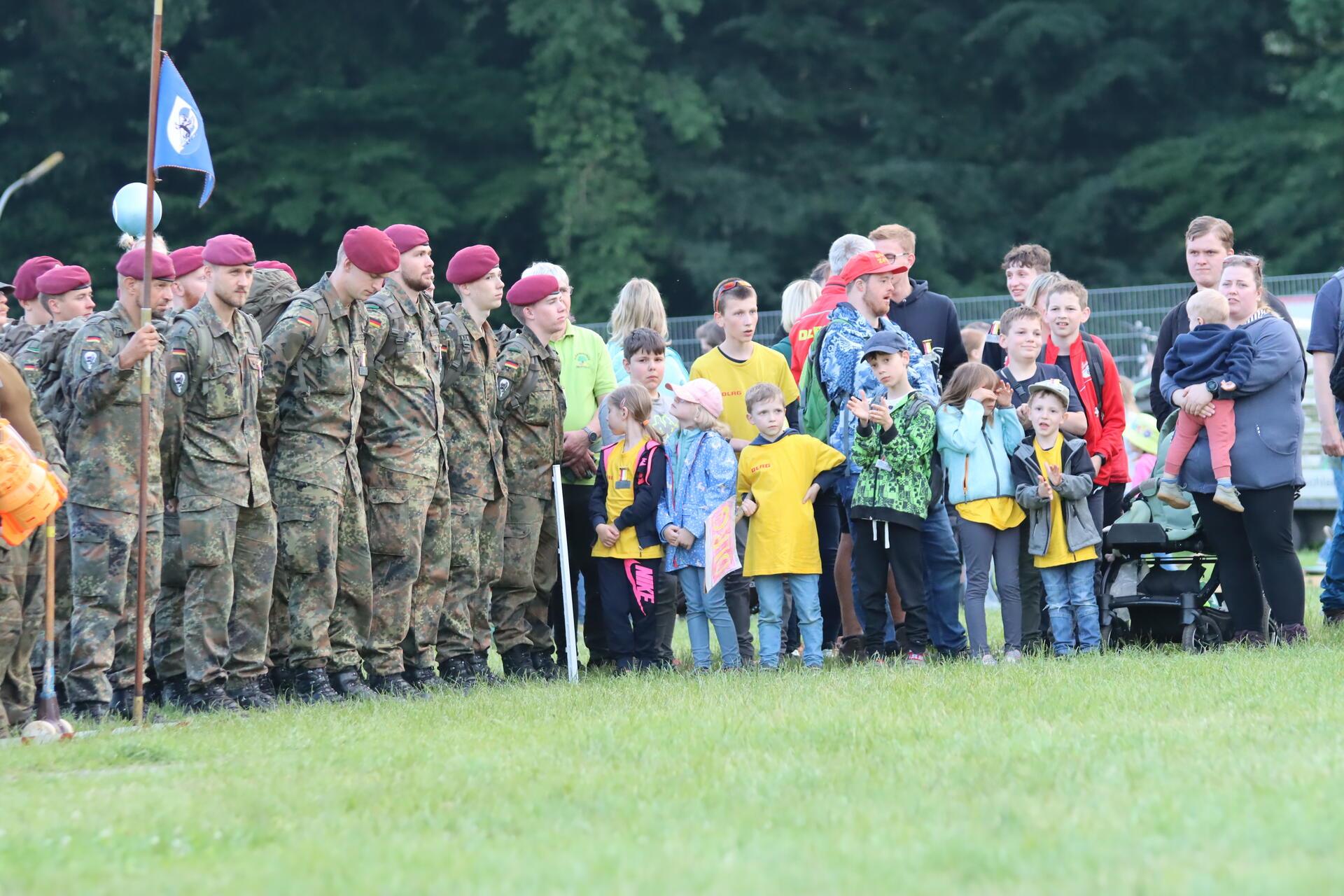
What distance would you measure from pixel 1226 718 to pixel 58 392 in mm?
5841

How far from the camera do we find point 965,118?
34.8m

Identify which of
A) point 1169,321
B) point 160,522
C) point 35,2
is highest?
point 35,2

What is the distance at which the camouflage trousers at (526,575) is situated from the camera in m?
10.7

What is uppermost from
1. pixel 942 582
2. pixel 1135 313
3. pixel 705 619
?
pixel 1135 313

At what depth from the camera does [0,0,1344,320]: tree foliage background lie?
32.4 metres

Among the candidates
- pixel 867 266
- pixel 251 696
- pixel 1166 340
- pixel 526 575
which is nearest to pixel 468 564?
pixel 526 575

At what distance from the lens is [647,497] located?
1060cm

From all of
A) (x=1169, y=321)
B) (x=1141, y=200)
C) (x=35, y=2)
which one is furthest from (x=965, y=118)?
(x=1169, y=321)

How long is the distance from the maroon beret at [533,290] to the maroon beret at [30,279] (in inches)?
106

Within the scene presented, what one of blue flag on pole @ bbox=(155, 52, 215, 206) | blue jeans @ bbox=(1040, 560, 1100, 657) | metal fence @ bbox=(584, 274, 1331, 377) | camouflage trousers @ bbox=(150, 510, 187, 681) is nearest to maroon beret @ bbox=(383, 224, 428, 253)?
blue flag on pole @ bbox=(155, 52, 215, 206)

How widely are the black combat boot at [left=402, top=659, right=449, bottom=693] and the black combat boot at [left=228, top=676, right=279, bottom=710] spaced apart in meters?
0.93

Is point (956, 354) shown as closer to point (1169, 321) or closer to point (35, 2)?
point (1169, 321)

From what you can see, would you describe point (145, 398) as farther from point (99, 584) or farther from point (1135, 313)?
point (1135, 313)

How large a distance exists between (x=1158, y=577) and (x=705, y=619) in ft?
8.47
